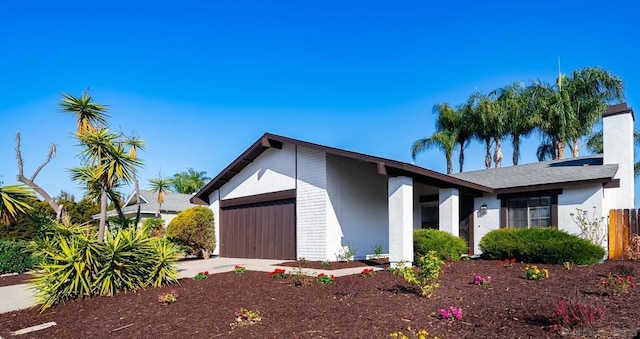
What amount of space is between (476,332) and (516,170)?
12850 mm

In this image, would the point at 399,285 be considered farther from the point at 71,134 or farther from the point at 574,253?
the point at 71,134

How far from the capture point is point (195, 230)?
18594mm

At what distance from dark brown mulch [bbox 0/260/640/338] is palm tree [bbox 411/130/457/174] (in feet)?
72.4

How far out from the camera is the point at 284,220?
1614 centimetres

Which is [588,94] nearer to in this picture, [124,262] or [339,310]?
[339,310]

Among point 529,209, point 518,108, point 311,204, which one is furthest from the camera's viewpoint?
point 518,108

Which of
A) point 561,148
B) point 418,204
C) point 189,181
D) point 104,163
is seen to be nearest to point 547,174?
point 418,204

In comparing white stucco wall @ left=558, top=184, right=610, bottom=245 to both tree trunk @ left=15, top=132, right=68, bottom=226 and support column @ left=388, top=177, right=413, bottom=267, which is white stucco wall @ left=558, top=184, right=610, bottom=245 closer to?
support column @ left=388, top=177, right=413, bottom=267

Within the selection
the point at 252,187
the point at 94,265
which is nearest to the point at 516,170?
the point at 252,187

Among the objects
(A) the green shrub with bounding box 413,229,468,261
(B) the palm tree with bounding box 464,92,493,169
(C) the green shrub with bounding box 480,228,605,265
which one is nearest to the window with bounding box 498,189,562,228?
(C) the green shrub with bounding box 480,228,605,265

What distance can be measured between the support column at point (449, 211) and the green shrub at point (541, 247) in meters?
1.04

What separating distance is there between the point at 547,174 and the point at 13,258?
18.3 metres

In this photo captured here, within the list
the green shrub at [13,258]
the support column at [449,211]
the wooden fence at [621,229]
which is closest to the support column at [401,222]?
the support column at [449,211]

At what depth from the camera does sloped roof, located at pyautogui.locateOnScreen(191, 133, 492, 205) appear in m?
11.8
